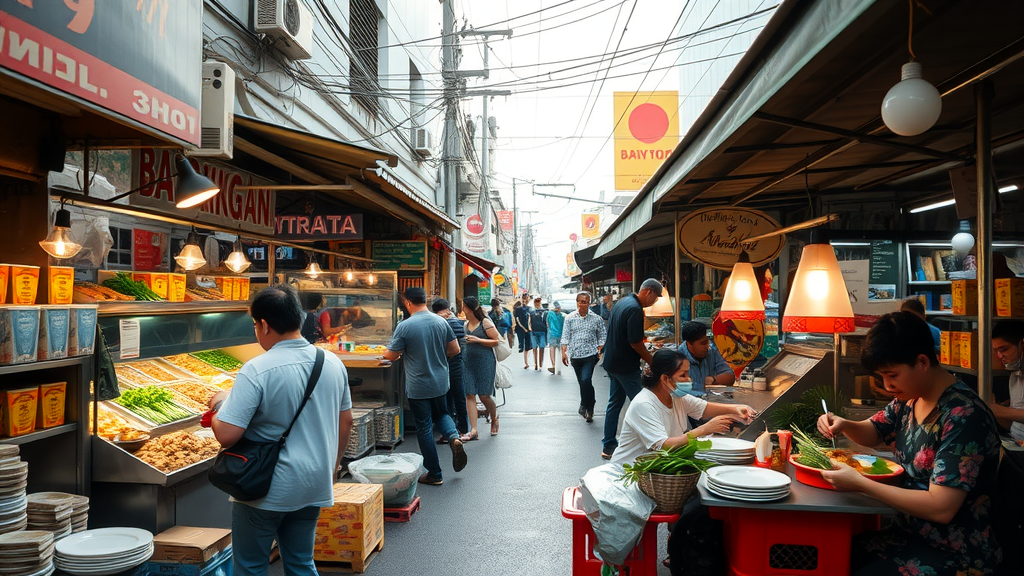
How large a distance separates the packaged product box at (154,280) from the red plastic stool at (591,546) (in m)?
4.12

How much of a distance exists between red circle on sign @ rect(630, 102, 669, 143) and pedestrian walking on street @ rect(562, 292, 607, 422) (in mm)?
5477

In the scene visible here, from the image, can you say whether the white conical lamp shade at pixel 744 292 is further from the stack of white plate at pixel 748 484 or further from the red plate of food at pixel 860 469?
the stack of white plate at pixel 748 484

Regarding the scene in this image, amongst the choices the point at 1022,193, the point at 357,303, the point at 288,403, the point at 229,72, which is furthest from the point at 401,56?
the point at 288,403

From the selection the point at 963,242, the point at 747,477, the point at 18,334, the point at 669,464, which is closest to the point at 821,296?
the point at 747,477

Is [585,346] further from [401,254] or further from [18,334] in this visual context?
[18,334]

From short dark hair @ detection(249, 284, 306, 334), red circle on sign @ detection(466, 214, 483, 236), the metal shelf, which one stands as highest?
red circle on sign @ detection(466, 214, 483, 236)

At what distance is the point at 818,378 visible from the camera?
5070 mm

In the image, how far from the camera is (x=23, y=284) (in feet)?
12.5

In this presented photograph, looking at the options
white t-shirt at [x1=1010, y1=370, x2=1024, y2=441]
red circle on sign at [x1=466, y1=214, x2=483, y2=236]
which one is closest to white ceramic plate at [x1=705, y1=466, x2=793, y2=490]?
white t-shirt at [x1=1010, y1=370, x2=1024, y2=441]

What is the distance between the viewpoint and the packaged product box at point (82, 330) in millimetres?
3902

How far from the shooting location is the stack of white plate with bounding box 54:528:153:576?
10.4ft

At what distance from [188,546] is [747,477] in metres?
3.33

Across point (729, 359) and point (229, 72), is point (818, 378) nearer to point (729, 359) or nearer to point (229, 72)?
point (729, 359)

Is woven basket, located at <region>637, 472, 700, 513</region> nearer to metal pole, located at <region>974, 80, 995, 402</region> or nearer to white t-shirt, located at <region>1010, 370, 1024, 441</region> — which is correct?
metal pole, located at <region>974, 80, 995, 402</region>
